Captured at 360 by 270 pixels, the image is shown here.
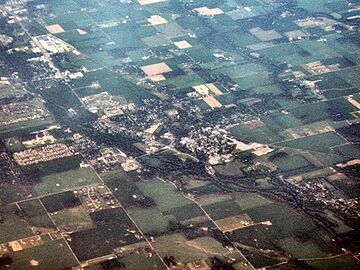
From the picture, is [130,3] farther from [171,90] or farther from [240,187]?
[240,187]

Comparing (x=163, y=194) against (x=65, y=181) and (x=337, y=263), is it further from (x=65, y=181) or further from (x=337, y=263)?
(x=337, y=263)

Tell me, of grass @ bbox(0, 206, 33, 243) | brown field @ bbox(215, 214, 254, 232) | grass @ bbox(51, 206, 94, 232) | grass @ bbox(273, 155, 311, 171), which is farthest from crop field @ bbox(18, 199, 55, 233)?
grass @ bbox(273, 155, 311, 171)

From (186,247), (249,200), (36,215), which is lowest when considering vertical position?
(36,215)

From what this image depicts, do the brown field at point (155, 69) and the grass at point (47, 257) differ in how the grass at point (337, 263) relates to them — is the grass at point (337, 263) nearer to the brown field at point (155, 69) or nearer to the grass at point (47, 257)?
the grass at point (47, 257)

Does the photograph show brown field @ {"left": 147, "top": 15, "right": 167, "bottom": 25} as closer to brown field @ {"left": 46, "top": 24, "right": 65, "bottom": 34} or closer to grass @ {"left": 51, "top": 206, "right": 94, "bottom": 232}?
brown field @ {"left": 46, "top": 24, "right": 65, "bottom": 34}

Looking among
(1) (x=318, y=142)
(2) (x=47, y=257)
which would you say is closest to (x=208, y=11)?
(1) (x=318, y=142)

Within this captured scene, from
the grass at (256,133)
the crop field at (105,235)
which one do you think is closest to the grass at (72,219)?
the crop field at (105,235)
